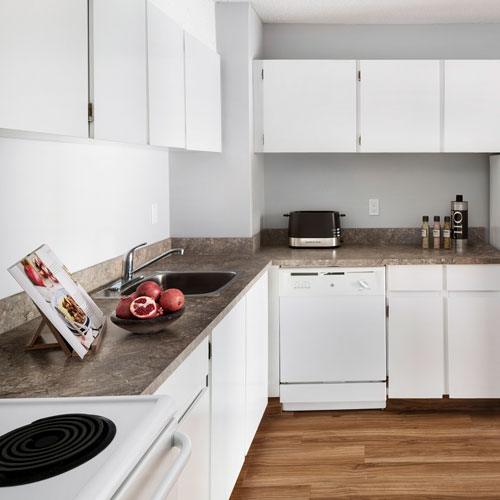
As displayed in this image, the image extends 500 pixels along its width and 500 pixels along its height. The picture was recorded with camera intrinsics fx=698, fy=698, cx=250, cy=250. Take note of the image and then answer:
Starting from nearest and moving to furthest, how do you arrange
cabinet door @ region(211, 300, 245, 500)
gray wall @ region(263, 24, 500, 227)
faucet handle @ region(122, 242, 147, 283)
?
cabinet door @ region(211, 300, 245, 500) → faucet handle @ region(122, 242, 147, 283) → gray wall @ region(263, 24, 500, 227)

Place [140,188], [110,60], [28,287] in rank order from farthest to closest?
[140,188] < [110,60] < [28,287]

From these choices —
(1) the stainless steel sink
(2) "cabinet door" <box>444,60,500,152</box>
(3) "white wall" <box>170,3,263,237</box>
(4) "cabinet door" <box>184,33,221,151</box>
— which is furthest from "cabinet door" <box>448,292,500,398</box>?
(4) "cabinet door" <box>184,33,221,151</box>

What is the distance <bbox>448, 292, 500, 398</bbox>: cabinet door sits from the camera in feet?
12.3

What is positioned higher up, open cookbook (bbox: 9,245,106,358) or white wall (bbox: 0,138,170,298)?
white wall (bbox: 0,138,170,298)

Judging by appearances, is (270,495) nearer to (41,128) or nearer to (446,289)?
(446,289)

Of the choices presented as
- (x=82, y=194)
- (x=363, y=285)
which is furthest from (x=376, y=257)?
(x=82, y=194)

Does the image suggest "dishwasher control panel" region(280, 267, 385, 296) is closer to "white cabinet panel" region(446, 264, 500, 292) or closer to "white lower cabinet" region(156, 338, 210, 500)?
"white cabinet panel" region(446, 264, 500, 292)

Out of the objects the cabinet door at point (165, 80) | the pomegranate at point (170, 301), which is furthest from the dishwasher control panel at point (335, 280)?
the pomegranate at point (170, 301)

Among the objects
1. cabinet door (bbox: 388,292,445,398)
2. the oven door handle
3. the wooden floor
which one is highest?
the oven door handle

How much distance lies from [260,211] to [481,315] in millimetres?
1442

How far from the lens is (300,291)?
12.3 feet

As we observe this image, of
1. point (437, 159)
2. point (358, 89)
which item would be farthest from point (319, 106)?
point (437, 159)

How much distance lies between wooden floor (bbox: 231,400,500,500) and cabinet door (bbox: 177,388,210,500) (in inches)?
29.7

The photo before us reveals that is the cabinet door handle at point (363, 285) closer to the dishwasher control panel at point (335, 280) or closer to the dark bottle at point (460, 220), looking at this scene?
the dishwasher control panel at point (335, 280)
